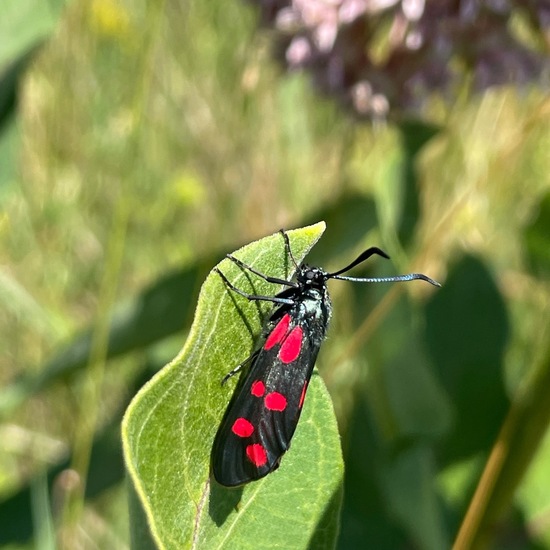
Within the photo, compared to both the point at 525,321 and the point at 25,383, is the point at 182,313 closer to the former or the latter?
the point at 25,383

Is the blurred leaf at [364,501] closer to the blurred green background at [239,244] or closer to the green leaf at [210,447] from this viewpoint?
the blurred green background at [239,244]

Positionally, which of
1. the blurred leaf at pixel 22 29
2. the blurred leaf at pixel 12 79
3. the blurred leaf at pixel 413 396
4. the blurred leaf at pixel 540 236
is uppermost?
the blurred leaf at pixel 22 29

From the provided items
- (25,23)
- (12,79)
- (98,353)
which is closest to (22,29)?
(25,23)

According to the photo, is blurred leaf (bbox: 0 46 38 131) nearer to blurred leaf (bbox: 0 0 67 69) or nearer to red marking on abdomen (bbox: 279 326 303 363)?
blurred leaf (bbox: 0 0 67 69)

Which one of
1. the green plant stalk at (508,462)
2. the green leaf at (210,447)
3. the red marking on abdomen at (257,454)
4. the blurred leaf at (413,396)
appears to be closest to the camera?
the green leaf at (210,447)

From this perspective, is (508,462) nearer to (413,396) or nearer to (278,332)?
(413,396)

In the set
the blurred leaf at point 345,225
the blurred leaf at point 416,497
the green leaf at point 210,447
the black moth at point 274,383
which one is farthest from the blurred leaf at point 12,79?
the blurred leaf at point 416,497

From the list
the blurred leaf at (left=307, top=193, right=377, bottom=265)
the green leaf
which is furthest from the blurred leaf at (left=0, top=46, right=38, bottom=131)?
the green leaf
